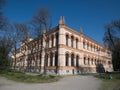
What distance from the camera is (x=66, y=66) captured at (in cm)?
3100

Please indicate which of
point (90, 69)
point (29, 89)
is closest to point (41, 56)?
point (90, 69)

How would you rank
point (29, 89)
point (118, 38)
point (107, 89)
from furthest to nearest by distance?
point (118, 38) → point (107, 89) → point (29, 89)

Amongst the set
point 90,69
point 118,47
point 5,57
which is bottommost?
point 90,69

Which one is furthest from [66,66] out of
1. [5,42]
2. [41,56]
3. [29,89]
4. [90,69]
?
[29,89]

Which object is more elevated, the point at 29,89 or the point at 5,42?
the point at 5,42

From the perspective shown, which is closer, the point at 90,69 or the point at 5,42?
the point at 5,42

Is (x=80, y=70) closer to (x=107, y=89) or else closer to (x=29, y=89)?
(x=107, y=89)

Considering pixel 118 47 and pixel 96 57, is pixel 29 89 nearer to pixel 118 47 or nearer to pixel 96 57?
pixel 118 47

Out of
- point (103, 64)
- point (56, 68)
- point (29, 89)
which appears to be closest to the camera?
point (29, 89)

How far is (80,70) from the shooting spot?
116 feet

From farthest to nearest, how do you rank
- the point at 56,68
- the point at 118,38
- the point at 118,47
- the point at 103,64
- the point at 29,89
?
1. the point at 103,64
2. the point at 118,47
3. the point at 118,38
4. the point at 56,68
5. the point at 29,89

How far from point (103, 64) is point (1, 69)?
37.5 metres

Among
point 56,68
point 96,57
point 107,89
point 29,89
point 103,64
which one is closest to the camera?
point 29,89

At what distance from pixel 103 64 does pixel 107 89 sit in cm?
4258
